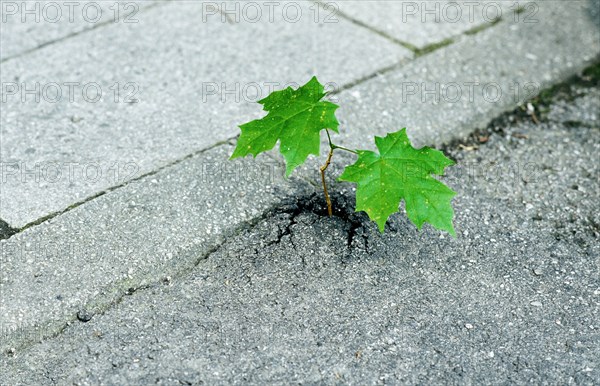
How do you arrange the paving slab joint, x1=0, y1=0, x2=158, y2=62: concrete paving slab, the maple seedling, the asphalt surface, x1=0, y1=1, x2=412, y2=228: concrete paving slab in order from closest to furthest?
the asphalt surface < the maple seedling < the paving slab joint < x1=0, y1=1, x2=412, y2=228: concrete paving slab < x1=0, y1=0, x2=158, y2=62: concrete paving slab

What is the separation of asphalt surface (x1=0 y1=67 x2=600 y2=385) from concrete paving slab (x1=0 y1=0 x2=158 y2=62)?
168 centimetres

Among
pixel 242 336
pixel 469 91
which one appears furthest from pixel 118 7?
pixel 242 336

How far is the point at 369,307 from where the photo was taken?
228 centimetres

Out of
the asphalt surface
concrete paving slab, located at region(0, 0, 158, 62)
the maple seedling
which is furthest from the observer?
concrete paving slab, located at region(0, 0, 158, 62)

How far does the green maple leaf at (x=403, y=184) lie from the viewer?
2.20 metres

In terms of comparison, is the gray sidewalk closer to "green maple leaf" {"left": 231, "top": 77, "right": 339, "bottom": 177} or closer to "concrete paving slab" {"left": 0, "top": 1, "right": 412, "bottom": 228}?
"concrete paving slab" {"left": 0, "top": 1, "right": 412, "bottom": 228}

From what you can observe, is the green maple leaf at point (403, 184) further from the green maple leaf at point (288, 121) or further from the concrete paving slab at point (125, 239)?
the concrete paving slab at point (125, 239)

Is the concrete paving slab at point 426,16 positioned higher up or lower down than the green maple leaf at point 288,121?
lower down

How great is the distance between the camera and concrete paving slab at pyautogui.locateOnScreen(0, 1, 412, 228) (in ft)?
8.96

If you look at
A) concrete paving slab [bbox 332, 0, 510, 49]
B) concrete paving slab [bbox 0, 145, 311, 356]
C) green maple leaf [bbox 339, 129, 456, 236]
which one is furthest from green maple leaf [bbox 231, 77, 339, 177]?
concrete paving slab [bbox 332, 0, 510, 49]

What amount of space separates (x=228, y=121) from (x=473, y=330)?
4.46ft

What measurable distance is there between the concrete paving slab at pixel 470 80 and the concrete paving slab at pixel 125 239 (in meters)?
0.52

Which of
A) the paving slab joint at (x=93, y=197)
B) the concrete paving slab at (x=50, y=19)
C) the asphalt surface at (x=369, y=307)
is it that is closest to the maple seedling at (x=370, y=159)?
the asphalt surface at (x=369, y=307)

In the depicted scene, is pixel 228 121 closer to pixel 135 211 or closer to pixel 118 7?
pixel 135 211
